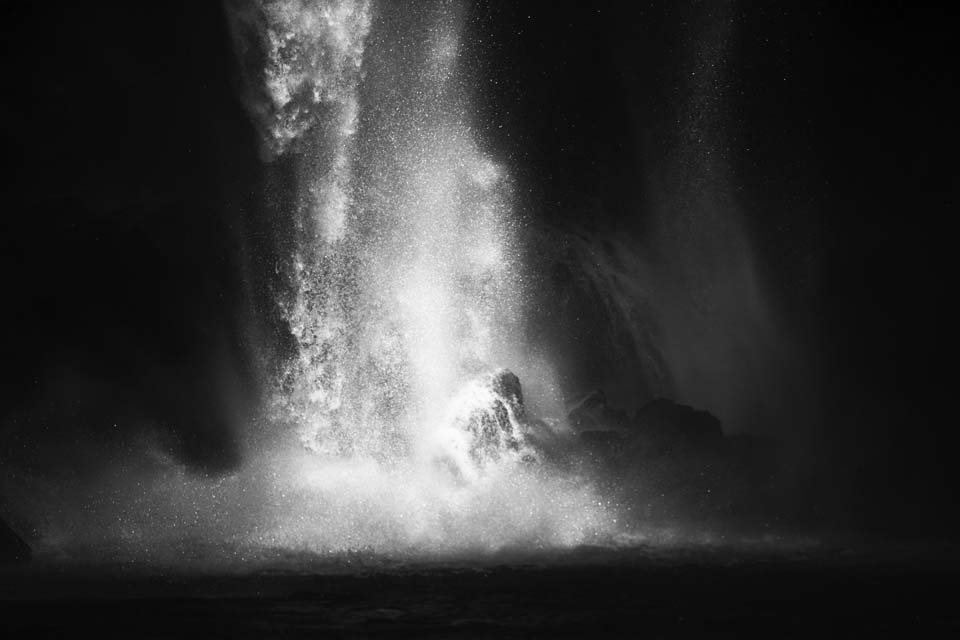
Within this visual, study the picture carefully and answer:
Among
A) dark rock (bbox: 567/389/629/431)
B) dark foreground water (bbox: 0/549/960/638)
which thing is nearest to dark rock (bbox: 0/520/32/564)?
dark foreground water (bbox: 0/549/960/638)

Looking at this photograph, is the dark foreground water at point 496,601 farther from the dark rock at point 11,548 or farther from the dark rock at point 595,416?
the dark rock at point 595,416

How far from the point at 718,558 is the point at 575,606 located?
770 inches

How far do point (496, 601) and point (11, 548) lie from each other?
29701 millimetres

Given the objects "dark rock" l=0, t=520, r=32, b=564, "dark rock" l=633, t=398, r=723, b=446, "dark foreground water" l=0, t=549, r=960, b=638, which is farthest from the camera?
"dark rock" l=633, t=398, r=723, b=446

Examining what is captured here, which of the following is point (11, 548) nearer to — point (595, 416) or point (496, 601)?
point (496, 601)

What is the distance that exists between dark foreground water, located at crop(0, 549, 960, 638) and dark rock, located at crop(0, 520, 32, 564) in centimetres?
251

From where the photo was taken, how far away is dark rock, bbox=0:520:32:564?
5000cm

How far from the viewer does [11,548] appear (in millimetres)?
50656

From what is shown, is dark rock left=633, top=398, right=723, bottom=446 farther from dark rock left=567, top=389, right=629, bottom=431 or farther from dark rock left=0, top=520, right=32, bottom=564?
dark rock left=0, top=520, right=32, bottom=564

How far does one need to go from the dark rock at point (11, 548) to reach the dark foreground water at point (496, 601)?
8.25 feet

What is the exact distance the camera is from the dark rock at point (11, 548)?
164ft

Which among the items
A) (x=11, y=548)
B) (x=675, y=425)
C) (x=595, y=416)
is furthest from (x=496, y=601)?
(x=595, y=416)

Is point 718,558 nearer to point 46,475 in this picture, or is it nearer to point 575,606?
point 575,606

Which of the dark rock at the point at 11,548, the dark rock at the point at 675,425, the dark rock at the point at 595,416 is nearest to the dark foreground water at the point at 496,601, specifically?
the dark rock at the point at 11,548
